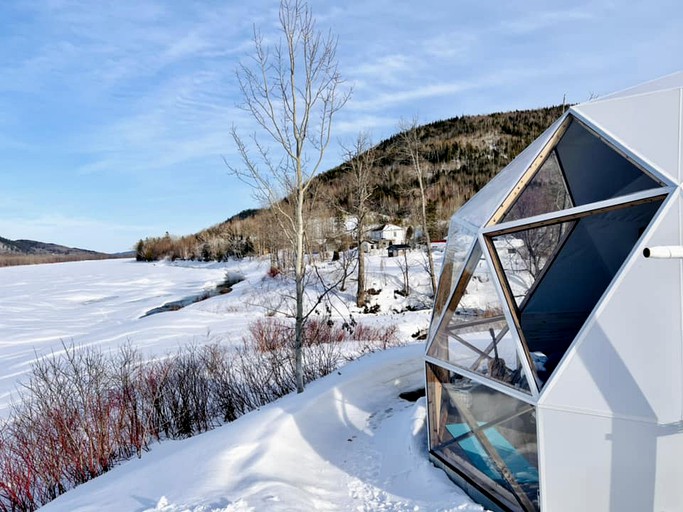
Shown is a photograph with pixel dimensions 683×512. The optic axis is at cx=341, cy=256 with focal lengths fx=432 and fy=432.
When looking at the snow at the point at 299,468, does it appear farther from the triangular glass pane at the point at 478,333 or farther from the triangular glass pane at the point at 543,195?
the triangular glass pane at the point at 543,195

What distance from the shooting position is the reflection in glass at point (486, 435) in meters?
4.79

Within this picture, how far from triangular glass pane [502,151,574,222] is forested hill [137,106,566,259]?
1569 cm

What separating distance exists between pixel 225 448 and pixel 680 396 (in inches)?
235

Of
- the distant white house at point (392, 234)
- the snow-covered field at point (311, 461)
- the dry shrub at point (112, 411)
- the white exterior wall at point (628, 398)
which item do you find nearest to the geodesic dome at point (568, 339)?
the white exterior wall at point (628, 398)

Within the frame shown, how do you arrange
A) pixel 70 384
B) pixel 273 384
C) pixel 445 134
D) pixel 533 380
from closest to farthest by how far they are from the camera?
pixel 533 380
pixel 70 384
pixel 273 384
pixel 445 134

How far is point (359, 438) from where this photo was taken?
7809 millimetres

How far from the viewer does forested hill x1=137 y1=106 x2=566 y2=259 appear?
32.7 meters

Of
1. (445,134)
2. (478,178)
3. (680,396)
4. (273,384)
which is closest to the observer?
(680,396)

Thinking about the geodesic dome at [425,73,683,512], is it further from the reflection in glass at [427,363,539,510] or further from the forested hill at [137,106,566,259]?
the forested hill at [137,106,566,259]

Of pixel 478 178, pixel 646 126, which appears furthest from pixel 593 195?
pixel 478 178

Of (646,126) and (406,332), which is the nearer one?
(646,126)

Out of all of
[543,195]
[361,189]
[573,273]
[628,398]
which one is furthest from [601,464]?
[361,189]

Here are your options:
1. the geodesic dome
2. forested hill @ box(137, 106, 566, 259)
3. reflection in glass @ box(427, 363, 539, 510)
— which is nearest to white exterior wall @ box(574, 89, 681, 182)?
the geodesic dome

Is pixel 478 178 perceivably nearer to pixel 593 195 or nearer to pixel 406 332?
pixel 406 332
